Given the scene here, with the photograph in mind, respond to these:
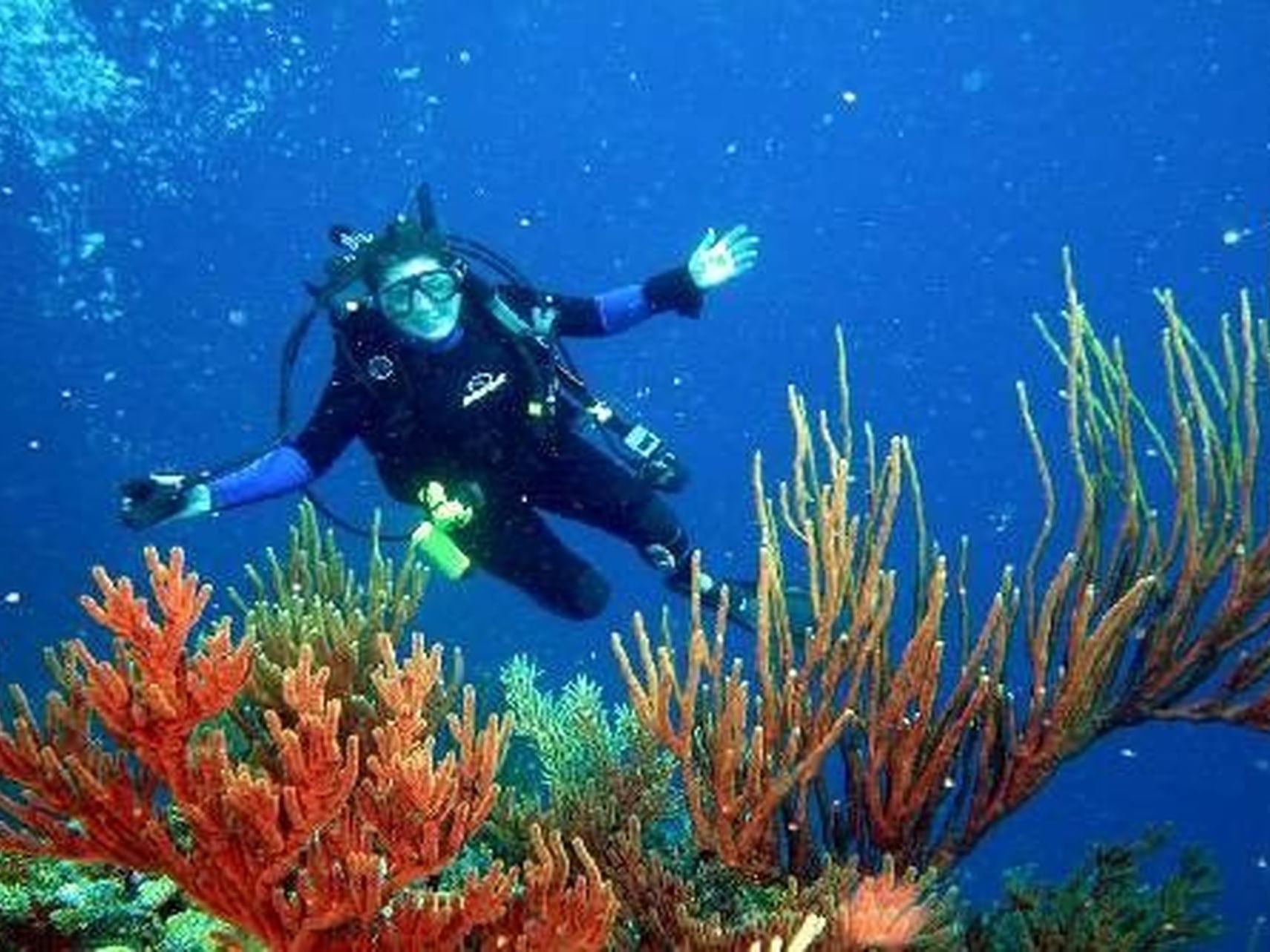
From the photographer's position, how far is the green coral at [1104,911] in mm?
3471

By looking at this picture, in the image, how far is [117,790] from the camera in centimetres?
248

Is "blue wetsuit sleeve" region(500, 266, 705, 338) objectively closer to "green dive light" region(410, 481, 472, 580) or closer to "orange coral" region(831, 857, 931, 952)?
"green dive light" region(410, 481, 472, 580)

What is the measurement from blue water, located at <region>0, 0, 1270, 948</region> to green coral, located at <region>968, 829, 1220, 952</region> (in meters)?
32.2

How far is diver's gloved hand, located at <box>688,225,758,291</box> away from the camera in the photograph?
23.3 ft

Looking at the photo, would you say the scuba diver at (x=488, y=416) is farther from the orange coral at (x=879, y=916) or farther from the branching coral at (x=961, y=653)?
the orange coral at (x=879, y=916)

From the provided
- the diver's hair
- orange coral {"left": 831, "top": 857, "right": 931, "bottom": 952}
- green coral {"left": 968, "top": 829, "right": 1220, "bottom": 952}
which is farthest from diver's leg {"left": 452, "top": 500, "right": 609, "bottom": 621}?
orange coral {"left": 831, "top": 857, "right": 931, "bottom": 952}

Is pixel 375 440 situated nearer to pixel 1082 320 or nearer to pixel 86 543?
pixel 1082 320

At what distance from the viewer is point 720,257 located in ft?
23.6

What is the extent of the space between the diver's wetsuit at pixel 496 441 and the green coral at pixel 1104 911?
3913 millimetres

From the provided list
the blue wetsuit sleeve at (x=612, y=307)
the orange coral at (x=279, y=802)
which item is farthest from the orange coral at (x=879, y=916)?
the blue wetsuit sleeve at (x=612, y=307)

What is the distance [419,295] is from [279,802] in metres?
4.74

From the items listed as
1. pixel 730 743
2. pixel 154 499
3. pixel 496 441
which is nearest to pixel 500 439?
pixel 496 441

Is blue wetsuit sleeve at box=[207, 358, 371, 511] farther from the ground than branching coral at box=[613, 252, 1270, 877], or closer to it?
farther from the ground

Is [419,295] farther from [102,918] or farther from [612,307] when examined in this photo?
[102,918]
